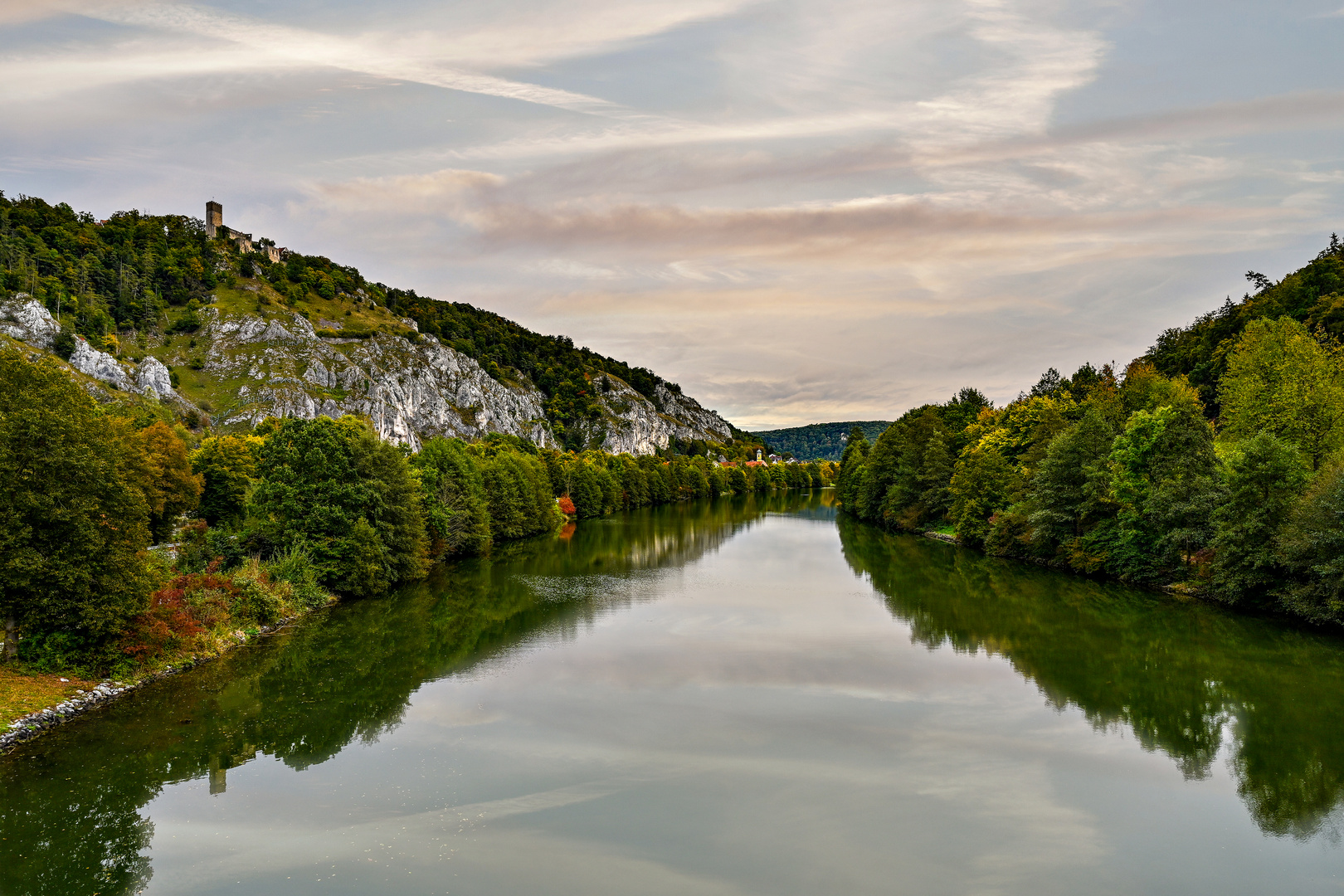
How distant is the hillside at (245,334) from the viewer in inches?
4139

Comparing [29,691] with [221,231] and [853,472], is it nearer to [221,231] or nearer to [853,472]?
[853,472]

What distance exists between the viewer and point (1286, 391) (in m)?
38.9

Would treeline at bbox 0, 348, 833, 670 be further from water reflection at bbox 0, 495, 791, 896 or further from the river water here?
the river water

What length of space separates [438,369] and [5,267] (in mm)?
69031

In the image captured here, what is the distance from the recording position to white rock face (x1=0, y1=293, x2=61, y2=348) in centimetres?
8669

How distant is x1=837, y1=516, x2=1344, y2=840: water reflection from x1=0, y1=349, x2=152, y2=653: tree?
83.8ft

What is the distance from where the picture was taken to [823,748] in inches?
719

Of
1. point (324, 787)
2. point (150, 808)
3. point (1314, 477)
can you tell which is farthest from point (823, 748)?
point (1314, 477)

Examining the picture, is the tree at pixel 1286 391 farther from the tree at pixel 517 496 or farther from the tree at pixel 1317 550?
the tree at pixel 517 496

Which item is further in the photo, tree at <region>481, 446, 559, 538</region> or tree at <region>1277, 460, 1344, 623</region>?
tree at <region>481, 446, 559, 538</region>

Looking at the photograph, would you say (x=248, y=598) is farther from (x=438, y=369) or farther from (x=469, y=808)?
(x=438, y=369)

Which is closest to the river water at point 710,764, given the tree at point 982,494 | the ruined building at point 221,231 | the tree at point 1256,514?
the tree at point 1256,514

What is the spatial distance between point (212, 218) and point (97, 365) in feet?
310

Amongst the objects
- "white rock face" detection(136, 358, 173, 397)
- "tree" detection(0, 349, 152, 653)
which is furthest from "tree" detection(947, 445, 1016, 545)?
"white rock face" detection(136, 358, 173, 397)
